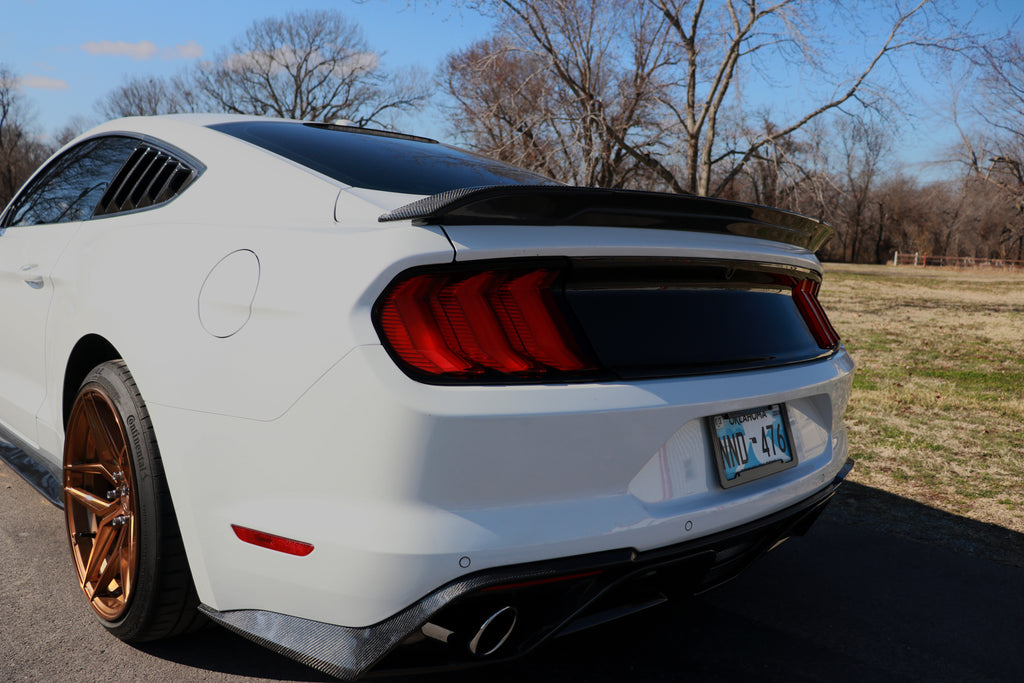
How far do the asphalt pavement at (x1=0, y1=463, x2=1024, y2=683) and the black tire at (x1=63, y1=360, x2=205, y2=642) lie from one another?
142 mm

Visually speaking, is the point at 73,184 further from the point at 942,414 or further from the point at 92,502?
the point at 942,414

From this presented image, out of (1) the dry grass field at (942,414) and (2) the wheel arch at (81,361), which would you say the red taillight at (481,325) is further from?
(1) the dry grass field at (942,414)

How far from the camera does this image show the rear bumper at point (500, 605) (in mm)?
1637

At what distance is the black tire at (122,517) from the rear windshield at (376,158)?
82 centimetres

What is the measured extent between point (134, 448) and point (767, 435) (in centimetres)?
171

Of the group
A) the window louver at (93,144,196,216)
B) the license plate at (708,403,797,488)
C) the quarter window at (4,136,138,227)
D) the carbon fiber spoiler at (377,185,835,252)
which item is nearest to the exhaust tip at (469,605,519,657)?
the license plate at (708,403,797,488)

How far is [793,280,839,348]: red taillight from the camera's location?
8.43ft

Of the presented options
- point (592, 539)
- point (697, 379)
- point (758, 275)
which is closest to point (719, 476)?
point (697, 379)

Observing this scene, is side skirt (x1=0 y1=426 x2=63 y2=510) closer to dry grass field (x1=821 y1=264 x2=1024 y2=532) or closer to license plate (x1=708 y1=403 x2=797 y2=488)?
license plate (x1=708 y1=403 x2=797 y2=488)

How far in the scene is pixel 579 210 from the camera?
1.80 metres

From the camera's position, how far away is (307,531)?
170 cm

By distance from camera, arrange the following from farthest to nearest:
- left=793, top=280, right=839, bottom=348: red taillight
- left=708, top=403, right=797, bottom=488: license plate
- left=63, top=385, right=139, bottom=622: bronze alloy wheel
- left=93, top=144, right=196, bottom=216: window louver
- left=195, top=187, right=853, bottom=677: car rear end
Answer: left=793, top=280, right=839, bottom=348: red taillight < left=93, top=144, right=196, bottom=216: window louver < left=63, top=385, right=139, bottom=622: bronze alloy wheel < left=708, top=403, right=797, bottom=488: license plate < left=195, top=187, right=853, bottom=677: car rear end

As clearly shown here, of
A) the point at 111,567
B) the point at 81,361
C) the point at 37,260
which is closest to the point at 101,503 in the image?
the point at 111,567

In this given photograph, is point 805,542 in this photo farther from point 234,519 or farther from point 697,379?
point 234,519
